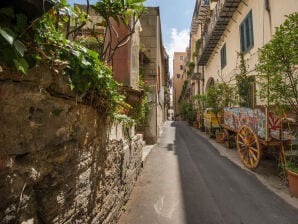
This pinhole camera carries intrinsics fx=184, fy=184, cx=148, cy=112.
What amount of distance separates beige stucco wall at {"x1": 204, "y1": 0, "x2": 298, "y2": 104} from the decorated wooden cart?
1687mm

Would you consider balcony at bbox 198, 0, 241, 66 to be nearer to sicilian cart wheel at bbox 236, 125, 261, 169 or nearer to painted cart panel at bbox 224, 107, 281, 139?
painted cart panel at bbox 224, 107, 281, 139

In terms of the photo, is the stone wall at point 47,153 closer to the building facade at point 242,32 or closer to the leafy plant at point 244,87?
the building facade at point 242,32

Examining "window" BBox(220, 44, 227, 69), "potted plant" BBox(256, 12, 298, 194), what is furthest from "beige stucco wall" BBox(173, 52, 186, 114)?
"potted plant" BBox(256, 12, 298, 194)

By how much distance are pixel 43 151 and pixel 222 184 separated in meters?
3.94

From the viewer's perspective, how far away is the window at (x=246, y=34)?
834 cm

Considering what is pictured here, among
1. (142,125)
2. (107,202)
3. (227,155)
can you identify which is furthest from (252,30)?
(107,202)

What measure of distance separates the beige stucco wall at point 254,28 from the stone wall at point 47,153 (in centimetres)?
587

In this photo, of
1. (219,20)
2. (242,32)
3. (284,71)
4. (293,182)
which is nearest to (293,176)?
(293,182)

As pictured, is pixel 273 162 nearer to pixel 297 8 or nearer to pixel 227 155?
pixel 227 155

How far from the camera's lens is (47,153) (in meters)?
1.35

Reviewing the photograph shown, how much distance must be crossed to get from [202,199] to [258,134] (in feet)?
8.08

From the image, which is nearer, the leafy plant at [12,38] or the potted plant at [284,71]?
the leafy plant at [12,38]

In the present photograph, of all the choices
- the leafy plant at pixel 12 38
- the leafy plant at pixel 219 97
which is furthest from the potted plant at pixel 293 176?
the leafy plant at pixel 219 97

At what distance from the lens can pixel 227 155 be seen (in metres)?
6.67
